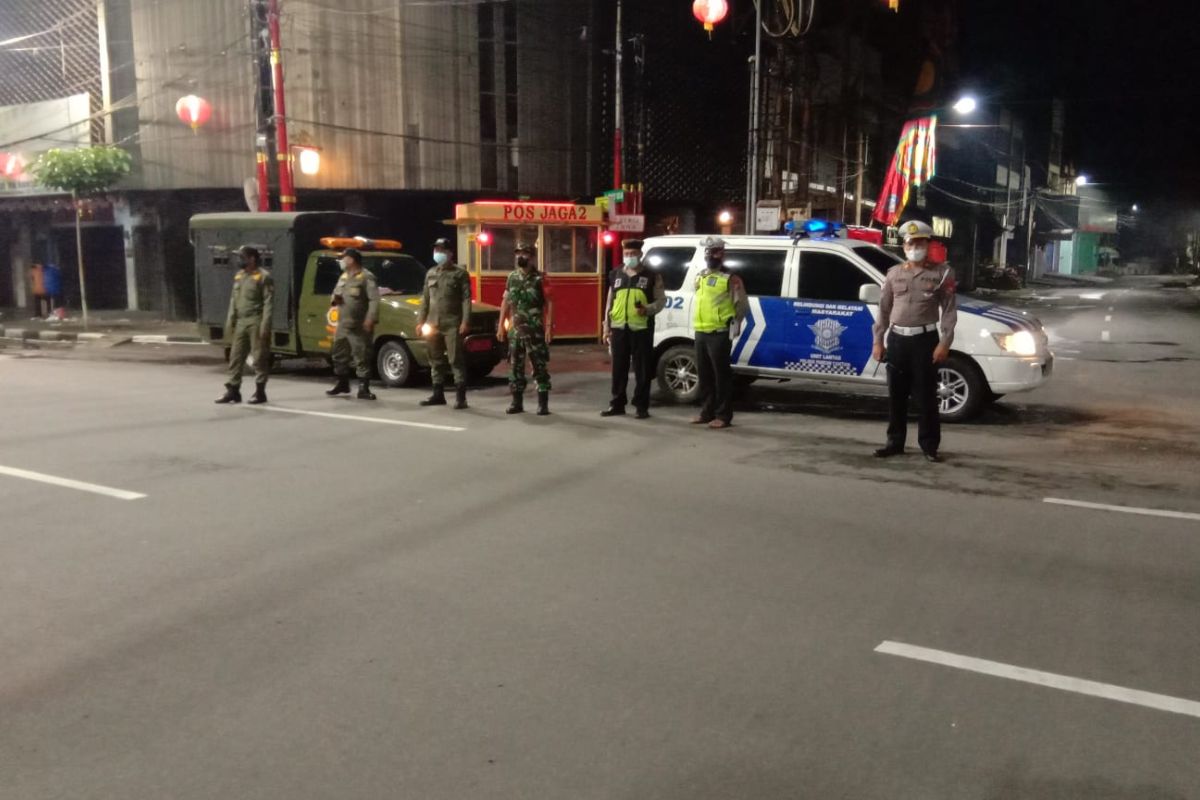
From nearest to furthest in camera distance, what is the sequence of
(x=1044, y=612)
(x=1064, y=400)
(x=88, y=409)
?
(x=1044, y=612) → (x=88, y=409) → (x=1064, y=400)

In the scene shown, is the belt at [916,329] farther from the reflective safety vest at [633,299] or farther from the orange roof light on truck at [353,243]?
the orange roof light on truck at [353,243]

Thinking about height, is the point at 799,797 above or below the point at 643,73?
below

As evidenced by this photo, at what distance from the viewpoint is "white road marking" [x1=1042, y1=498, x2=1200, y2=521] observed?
657 cm

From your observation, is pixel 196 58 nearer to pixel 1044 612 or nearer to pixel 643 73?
pixel 643 73

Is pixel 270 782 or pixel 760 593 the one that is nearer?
pixel 270 782

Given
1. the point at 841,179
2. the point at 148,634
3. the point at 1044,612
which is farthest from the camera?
the point at 841,179

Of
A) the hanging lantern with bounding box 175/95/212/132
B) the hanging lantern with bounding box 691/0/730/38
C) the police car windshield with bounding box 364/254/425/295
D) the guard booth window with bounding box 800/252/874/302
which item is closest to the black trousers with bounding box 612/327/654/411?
the guard booth window with bounding box 800/252/874/302

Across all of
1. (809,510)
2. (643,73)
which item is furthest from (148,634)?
(643,73)

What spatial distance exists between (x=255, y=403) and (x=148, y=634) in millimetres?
7293

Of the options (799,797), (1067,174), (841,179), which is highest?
(1067,174)

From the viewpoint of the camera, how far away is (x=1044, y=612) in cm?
475

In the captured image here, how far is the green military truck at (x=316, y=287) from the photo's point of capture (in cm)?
1291

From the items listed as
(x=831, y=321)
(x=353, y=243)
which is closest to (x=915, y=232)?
(x=831, y=321)

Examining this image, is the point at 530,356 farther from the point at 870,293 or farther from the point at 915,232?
the point at 915,232
